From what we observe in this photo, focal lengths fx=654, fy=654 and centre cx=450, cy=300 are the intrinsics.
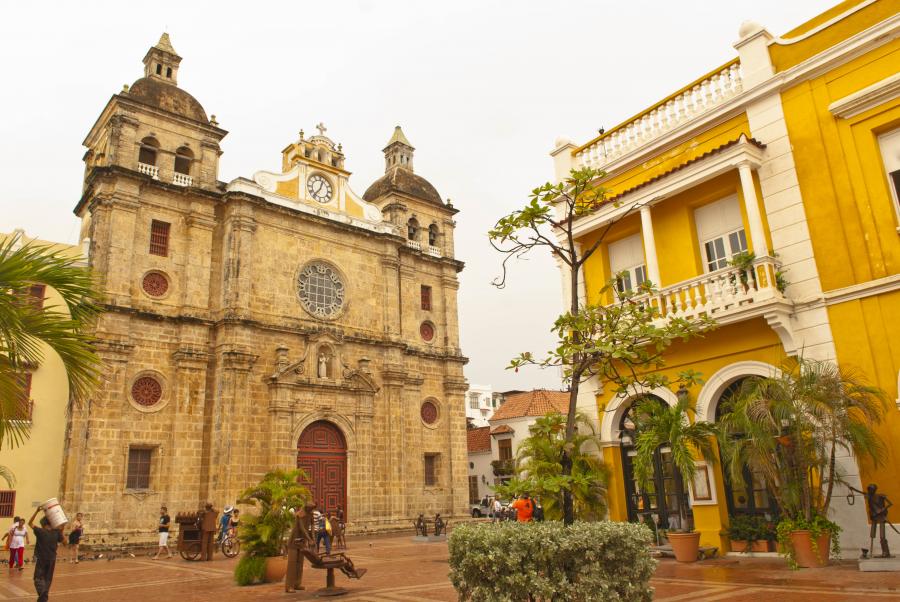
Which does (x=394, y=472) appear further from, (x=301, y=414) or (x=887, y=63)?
(x=887, y=63)

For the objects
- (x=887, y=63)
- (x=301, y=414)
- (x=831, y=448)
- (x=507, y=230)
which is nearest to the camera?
(x=507, y=230)

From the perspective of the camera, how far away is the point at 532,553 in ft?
18.4

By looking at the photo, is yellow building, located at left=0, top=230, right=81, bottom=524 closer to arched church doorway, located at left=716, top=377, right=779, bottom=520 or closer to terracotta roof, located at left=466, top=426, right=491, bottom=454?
arched church doorway, located at left=716, top=377, right=779, bottom=520

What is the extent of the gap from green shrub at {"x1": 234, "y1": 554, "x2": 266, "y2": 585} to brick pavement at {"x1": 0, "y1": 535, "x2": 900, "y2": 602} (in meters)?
0.19

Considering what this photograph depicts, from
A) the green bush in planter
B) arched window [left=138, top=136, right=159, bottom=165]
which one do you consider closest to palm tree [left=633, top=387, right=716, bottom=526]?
the green bush in planter

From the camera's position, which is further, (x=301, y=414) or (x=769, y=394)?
(x=301, y=414)

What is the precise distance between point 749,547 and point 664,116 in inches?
343

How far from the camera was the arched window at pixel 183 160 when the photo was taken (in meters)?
24.4

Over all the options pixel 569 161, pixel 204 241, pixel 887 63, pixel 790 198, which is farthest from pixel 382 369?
pixel 887 63

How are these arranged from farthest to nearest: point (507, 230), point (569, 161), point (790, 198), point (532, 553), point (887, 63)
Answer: point (569, 161) < point (790, 198) < point (887, 63) < point (507, 230) < point (532, 553)

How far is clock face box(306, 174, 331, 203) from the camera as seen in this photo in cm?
2672

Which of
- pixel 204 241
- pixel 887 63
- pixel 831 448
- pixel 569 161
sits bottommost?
pixel 831 448

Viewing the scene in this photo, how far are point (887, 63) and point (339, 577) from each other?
1314 centimetres

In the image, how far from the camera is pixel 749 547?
11.3 m
